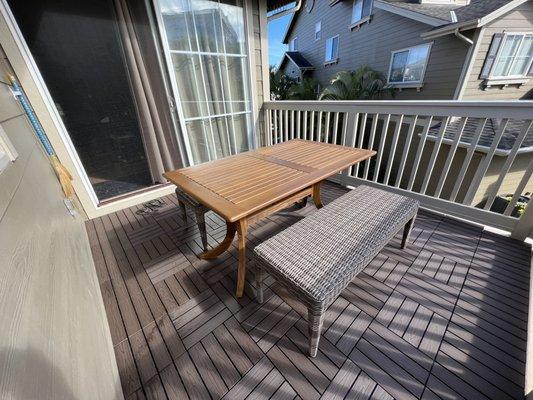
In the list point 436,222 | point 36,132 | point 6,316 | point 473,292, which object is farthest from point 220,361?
point 36,132

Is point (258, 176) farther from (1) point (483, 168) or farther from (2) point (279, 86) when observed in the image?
(2) point (279, 86)

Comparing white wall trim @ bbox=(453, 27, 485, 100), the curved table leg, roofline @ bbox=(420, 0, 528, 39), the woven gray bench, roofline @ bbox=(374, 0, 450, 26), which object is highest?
roofline @ bbox=(374, 0, 450, 26)

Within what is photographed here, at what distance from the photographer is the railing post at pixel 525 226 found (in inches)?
68.2

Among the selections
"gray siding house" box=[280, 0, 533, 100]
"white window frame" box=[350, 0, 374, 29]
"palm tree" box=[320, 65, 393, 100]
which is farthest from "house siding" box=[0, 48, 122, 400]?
"white window frame" box=[350, 0, 374, 29]

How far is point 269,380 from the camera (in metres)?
1.11

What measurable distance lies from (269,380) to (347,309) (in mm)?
641

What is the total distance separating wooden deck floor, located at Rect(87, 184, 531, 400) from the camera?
109 cm

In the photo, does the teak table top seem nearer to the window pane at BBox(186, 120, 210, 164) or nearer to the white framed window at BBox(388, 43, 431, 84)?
the window pane at BBox(186, 120, 210, 164)

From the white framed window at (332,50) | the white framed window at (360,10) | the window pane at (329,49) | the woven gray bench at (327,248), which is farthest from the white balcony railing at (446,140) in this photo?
the window pane at (329,49)

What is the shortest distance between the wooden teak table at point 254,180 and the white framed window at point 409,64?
568cm

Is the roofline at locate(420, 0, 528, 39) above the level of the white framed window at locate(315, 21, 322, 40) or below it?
below

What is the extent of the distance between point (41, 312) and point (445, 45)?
25.4 feet

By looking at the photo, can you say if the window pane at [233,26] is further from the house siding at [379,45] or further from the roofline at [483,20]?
the house siding at [379,45]

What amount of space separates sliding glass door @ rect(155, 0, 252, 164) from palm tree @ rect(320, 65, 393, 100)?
3886 mm
